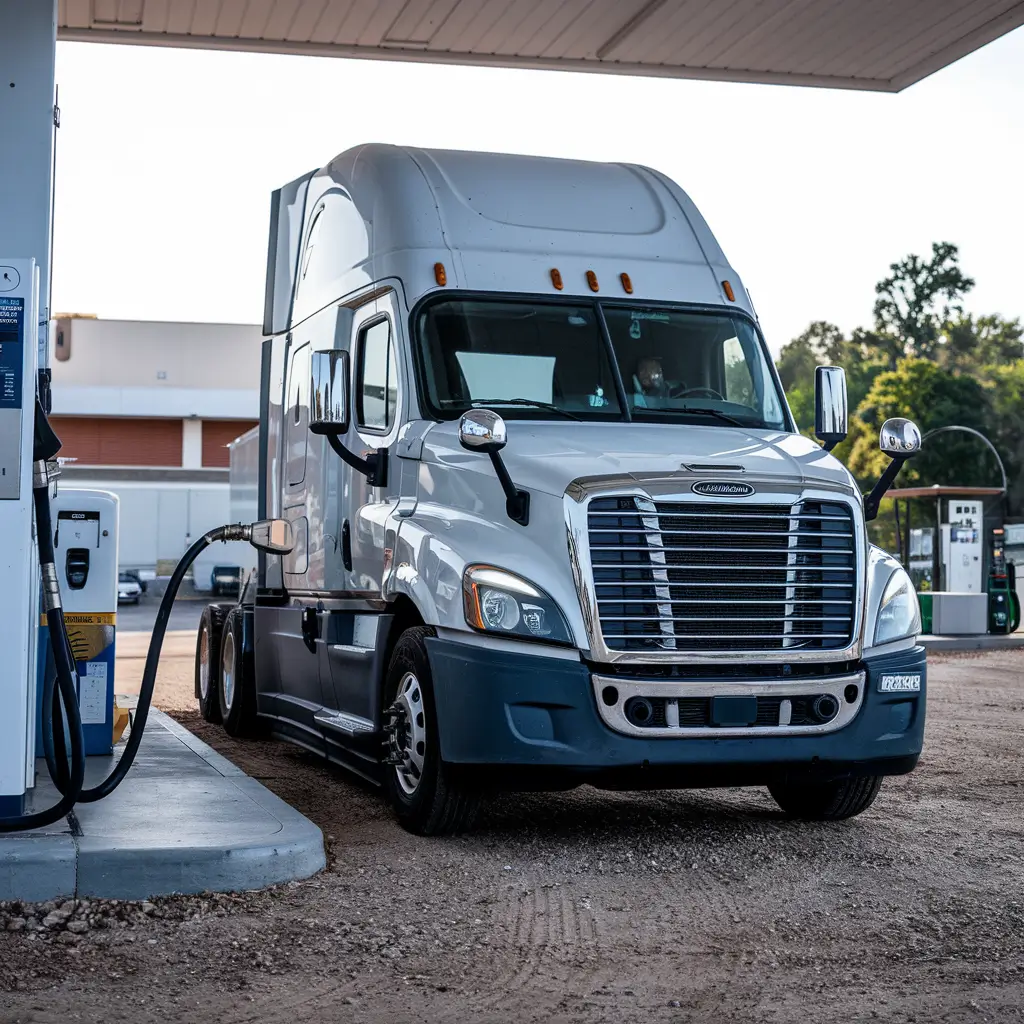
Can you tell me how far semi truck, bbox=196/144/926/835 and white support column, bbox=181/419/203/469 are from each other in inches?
2142

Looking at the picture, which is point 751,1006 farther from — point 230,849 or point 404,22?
point 404,22

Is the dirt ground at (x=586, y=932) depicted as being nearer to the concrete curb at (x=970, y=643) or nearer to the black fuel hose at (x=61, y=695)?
the black fuel hose at (x=61, y=695)

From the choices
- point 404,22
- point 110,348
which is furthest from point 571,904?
point 110,348

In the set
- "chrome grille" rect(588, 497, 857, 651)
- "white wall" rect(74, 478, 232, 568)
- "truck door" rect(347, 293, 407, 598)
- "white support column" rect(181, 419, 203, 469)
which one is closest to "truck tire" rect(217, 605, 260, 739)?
"truck door" rect(347, 293, 407, 598)

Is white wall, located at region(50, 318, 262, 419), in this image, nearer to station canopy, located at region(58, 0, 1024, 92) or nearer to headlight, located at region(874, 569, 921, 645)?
station canopy, located at region(58, 0, 1024, 92)

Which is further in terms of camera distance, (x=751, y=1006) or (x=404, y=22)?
(x=404, y=22)

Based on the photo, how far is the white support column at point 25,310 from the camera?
648 cm

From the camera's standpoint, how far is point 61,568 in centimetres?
923

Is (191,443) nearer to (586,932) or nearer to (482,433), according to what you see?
(482,433)

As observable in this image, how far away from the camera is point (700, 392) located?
28.0 feet

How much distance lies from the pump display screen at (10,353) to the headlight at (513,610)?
2139 mm

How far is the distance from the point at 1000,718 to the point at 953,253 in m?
89.9

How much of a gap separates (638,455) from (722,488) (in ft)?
1.41

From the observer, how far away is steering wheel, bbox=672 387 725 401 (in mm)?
8445
